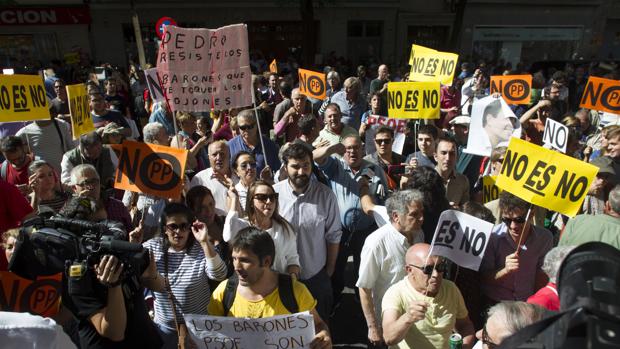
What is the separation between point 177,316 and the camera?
301 centimetres

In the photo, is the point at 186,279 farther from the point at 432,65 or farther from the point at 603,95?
the point at 603,95

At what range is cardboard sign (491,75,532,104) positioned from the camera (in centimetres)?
717

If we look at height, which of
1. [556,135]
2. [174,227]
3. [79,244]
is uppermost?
[79,244]

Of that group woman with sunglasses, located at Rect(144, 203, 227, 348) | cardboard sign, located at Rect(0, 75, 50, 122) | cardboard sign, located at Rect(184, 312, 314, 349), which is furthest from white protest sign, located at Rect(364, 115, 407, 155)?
cardboard sign, located at Rect(0, 75, 50, 122)

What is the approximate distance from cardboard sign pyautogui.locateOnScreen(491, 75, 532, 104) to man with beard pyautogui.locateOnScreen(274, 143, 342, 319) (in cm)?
487

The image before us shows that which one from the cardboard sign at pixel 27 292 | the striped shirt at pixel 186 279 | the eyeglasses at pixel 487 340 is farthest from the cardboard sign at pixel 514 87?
the cardboard sign at pixel 27 292

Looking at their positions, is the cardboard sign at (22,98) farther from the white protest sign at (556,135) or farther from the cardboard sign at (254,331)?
the white protest sign at (556,135)

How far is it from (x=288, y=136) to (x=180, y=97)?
2.53 meters

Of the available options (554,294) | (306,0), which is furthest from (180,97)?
(306,0)

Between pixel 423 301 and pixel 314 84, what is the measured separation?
17.8 feet

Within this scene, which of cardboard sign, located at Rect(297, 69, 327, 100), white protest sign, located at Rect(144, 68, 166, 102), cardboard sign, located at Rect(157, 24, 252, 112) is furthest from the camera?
cardboard sign, located at Rect(297, 69, 327, 100)

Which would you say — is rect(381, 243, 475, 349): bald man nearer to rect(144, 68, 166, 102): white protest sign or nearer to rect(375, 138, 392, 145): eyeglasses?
rect(375, 138, 392, 145): eyeglasses

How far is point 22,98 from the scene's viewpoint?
5.02 metres

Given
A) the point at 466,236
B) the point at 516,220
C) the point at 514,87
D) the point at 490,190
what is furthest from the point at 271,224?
the point at 514,87
